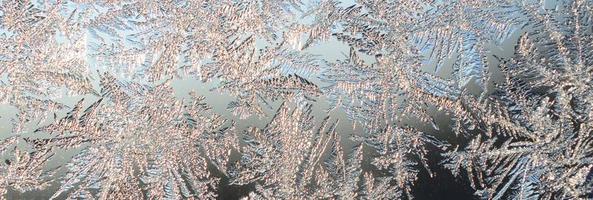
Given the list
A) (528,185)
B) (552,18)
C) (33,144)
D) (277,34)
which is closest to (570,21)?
(552,18)

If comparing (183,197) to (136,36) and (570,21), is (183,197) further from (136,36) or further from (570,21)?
(570,21)

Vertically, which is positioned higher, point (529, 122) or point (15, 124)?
point (15, 124)

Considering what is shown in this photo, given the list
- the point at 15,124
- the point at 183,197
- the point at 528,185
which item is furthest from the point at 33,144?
the point at 528,185

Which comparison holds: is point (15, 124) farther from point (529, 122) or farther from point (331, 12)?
point (529, 122)

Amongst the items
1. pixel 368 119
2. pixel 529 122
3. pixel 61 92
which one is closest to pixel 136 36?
pixel 61 92

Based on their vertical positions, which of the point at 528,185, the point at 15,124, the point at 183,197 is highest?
the point at 15,124

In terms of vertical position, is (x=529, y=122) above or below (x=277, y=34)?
below
